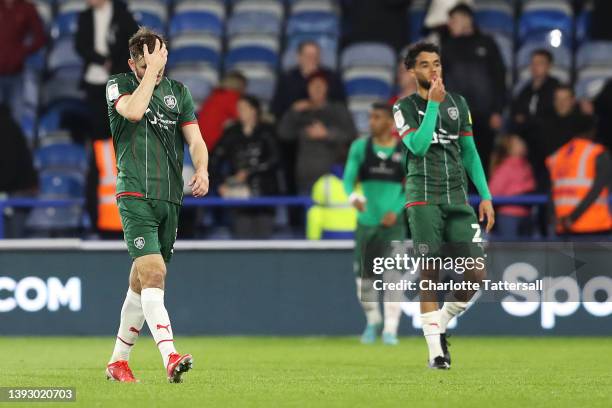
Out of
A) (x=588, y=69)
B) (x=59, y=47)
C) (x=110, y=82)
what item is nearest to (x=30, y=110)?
(x=59, y=47)

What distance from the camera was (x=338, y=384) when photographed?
8.80 meters

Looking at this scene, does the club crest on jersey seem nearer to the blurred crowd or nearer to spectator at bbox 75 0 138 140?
the blurred crowd

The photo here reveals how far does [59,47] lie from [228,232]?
159 inches

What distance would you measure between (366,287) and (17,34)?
216 inches

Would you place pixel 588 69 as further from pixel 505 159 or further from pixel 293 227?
pixel 293 227

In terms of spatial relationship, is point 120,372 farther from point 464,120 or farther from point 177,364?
point 464,120

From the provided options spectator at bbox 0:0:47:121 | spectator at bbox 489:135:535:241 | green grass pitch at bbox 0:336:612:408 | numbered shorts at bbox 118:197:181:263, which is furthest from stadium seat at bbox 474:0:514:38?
numbered shorts at bbox 118:197:181:263

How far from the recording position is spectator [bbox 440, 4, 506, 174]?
1516 centimetres

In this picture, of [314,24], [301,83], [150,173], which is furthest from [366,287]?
[150,173]

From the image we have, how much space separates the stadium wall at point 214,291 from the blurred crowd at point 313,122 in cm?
53

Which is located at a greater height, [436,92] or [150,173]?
[436,92]

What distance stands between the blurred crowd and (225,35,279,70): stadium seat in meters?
1.80

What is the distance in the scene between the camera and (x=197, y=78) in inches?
687

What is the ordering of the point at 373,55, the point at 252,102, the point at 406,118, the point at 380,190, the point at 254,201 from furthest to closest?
the point at 373,55
the point at 252,102
the point at 254,201
the point at 380,190
the point at 406,118
